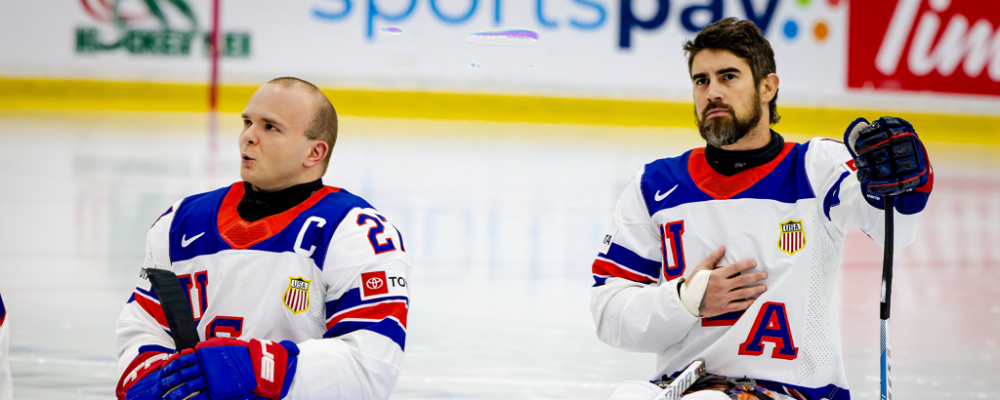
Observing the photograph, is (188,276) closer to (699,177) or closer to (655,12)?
(699,177)

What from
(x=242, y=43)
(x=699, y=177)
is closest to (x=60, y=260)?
(x=699, y=177)

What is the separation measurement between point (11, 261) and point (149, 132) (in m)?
5.10

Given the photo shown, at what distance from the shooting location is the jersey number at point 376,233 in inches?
64.4

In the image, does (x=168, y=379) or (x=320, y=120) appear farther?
(x=320, y=120)

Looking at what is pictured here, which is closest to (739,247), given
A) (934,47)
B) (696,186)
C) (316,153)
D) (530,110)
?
(696,186)

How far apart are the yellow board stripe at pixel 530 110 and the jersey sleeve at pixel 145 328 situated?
9.21 m

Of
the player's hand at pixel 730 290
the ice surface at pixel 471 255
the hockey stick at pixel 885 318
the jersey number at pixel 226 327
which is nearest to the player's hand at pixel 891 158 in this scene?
the hockey stick at pixel 885 318

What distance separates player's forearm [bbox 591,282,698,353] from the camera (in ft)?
5.83

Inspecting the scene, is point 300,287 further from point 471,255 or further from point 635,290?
point 471,255

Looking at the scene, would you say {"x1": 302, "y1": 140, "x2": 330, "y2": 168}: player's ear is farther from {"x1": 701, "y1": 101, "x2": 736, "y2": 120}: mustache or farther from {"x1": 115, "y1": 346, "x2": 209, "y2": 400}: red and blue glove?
{"x1": 701, "y1": 101, "x2": 736, "y2": 120}: mustache

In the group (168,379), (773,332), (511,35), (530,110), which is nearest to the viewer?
(168,379)

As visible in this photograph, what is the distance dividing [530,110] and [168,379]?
974 cm

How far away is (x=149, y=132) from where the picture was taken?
30.2 feet

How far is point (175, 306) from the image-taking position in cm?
159
